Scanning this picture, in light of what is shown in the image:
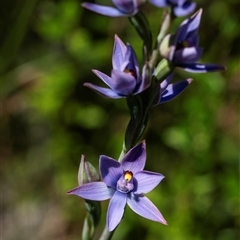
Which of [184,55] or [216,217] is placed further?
[216,217]

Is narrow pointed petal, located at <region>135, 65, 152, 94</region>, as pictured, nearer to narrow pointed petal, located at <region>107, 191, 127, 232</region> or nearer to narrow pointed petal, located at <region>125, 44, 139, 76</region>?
narrow pointed petal, located at <region>125, 44, 139, 76</region>

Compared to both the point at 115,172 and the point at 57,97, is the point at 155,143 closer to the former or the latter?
the point at 57,97

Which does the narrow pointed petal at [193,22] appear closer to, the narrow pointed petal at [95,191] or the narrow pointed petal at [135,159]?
the narrow pointed petal at [135,159]

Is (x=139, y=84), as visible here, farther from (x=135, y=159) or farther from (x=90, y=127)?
(x=90, y=127)

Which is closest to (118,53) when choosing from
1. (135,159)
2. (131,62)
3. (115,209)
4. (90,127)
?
(131,62)

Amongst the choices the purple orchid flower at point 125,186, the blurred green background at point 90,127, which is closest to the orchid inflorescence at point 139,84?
the purple orchid flower at point 125,186

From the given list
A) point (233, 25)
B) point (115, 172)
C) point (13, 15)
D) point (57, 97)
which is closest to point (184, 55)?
point (115, 172)

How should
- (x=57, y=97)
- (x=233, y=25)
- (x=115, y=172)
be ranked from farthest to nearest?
(x=57, y=97) < (x=233, y=25) < (x=115, y=172)
